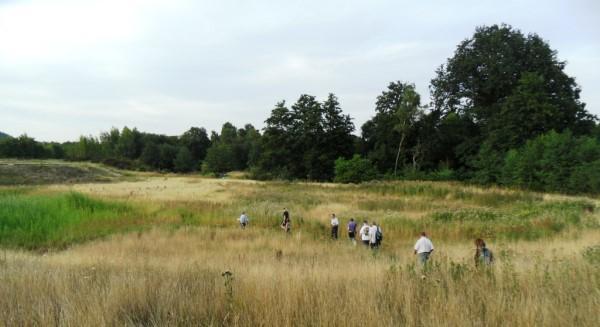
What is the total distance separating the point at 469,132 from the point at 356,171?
65.4 feet

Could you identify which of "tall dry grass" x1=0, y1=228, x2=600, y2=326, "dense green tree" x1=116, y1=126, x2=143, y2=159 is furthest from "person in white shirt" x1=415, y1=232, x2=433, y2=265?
"dense green tree" x1=116, y1=126, x2=143, y2=159

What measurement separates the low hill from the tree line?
21.8 metres

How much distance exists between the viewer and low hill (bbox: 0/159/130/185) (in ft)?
192

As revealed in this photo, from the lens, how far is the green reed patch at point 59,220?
17.8 meters

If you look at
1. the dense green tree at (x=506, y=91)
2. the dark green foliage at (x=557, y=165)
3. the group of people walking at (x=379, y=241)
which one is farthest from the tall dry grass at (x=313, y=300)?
the dense green tree at (x=506, y=91)

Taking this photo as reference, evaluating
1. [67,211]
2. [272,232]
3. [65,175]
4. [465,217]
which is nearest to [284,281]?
[272,232]

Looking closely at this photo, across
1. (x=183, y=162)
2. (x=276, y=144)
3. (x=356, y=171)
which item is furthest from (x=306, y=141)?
(x=183, y=162)

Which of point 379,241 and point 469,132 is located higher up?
point 469,132

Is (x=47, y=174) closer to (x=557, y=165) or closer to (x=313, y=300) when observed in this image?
(x=557, y=165)

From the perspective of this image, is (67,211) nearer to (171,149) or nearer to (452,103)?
(452,103)

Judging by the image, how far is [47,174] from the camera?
6500cm

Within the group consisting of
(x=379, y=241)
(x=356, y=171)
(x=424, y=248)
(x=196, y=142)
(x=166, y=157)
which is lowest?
(x=379, y=241)

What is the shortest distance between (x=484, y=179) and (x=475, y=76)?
64.3ft

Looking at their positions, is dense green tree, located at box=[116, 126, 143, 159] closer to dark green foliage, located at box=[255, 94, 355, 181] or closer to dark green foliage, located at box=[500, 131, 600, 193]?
dark green foliage, located at box=[255, 94, 355, 181]
